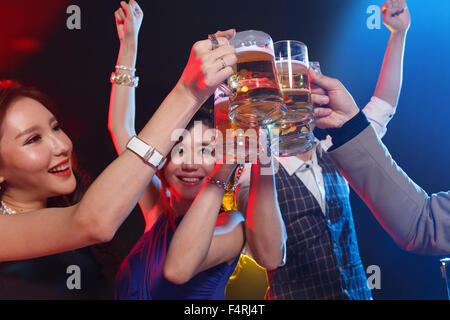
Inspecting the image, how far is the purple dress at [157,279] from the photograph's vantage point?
117 centimetres

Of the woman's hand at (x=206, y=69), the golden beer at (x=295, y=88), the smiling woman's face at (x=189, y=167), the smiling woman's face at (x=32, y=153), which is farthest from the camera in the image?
the smiling woman's face at (x=189, y=167)

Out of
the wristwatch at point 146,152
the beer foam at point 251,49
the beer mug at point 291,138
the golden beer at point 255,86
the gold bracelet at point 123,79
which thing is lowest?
the wristwatch at point 146,152

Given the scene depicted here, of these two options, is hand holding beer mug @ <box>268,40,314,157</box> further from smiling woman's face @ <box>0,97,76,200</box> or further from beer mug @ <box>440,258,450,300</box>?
smiling woman's face @ <box>0,97,76,200</box>

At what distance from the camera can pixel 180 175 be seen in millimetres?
1346

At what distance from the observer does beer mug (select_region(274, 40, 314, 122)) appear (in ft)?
2.67

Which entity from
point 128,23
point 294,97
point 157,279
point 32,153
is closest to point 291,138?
point 294,97

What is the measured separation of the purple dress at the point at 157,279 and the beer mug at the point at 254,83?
0.64m

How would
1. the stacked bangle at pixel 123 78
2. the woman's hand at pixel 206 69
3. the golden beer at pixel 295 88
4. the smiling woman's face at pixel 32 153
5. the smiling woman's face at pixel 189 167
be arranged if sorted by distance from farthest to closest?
the stacked bangle at pixel 123 78 < the smiling woman's face at pixel 189 167 < the smiling woman's face at pixel 32 153 < the golden beer at pixel 295 88 < the woman's hand at pixel 206 69

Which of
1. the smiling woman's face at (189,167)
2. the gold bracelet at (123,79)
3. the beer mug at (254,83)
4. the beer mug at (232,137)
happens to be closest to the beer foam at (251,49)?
the beer mug at (254,83)

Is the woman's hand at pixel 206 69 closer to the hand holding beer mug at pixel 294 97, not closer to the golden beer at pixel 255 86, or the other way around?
the golden beer at pixel 255 86

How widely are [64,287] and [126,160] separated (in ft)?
2.25

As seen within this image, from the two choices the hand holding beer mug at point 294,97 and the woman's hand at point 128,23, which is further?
the woman's hand at point 128,23
